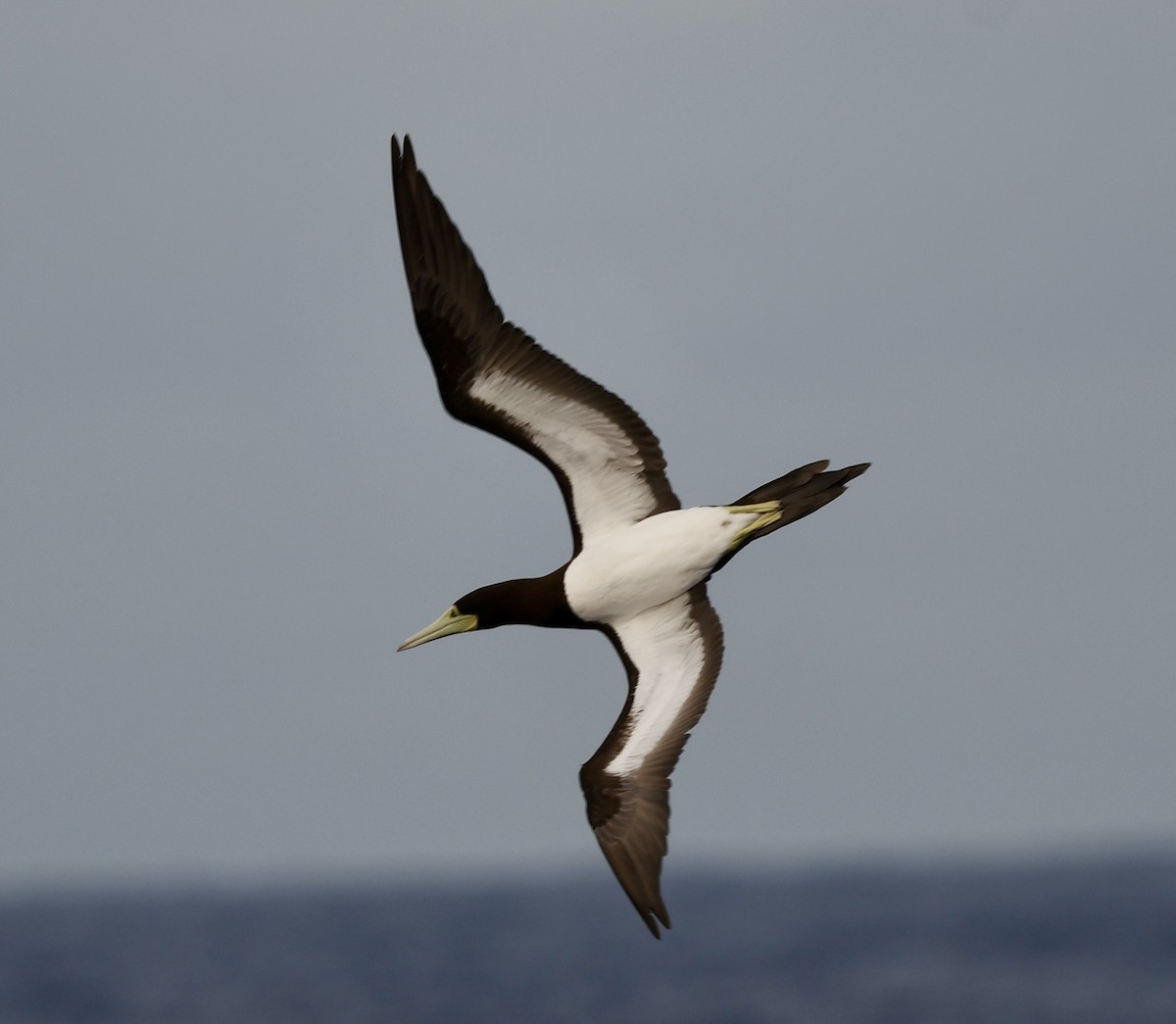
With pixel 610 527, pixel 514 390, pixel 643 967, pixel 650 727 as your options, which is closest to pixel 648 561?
pixel 610 527

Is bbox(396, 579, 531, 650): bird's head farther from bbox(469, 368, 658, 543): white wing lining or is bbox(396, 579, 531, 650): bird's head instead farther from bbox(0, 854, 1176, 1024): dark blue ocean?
bbox(0, 854, 1176, 1024): dark blue ocean

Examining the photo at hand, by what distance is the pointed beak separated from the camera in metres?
17.5

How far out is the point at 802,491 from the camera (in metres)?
17.0

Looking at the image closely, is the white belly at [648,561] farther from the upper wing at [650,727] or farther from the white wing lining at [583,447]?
the upper wing at [650,727]

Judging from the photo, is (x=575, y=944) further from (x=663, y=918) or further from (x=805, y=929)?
(x=663, y=918)

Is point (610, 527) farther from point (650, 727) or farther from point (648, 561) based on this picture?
point (650, 727)

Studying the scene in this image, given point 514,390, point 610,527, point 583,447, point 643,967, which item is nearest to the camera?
point 514,390

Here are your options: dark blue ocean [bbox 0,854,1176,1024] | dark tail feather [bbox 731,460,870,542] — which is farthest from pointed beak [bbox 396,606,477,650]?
dark blue ocean [bbox 0,854,1176,1024]

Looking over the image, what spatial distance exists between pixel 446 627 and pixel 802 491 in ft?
9.37

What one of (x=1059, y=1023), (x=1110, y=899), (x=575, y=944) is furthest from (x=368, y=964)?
(x=1110, y=899)

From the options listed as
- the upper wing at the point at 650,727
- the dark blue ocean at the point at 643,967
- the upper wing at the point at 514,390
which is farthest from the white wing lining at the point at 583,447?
the dark blue ocean at the point at 643,967

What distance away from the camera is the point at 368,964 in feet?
367

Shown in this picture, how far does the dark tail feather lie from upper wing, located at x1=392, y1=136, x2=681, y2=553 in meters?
0.69

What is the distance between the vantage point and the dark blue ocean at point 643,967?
86.9 m
